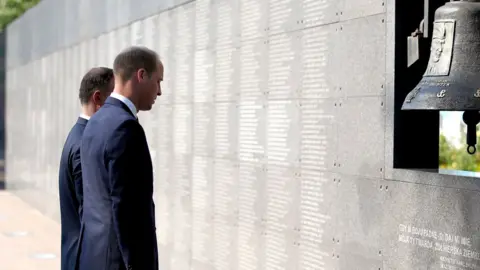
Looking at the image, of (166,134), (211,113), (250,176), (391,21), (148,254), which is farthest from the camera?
(166,134)

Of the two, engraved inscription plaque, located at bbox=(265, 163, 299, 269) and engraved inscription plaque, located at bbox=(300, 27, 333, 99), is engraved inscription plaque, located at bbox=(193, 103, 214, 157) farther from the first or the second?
engraved inscription plaque, located at bbox=(300, 27, 333, 99)

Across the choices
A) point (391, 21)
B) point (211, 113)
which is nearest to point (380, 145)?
point (391, 21)

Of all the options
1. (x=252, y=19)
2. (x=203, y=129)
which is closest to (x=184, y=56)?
(x=203, y=129)

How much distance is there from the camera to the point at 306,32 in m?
6.56

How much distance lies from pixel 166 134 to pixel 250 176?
222 centimetres

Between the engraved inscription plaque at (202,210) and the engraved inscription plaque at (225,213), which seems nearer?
the engraved inscription plaque at (225,213)

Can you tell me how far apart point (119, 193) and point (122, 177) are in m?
0.07

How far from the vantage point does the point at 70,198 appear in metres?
5.75

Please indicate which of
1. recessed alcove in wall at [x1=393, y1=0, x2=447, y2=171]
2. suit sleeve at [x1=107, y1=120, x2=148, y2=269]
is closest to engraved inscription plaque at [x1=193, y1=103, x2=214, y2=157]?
recessed alcove in wall at [x1=393, y1=0, x2=447, y2=171]

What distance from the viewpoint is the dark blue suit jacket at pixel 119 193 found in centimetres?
437

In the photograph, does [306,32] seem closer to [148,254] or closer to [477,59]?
[477,59]

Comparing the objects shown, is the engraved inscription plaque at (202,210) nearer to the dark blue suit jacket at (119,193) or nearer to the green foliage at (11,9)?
the dark blue suit jacket at (119,193)

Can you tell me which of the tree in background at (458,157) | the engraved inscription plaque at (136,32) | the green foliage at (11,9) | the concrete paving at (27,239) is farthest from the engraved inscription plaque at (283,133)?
the green foliage at (11,9)

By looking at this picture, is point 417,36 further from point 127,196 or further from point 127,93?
point 127,196
